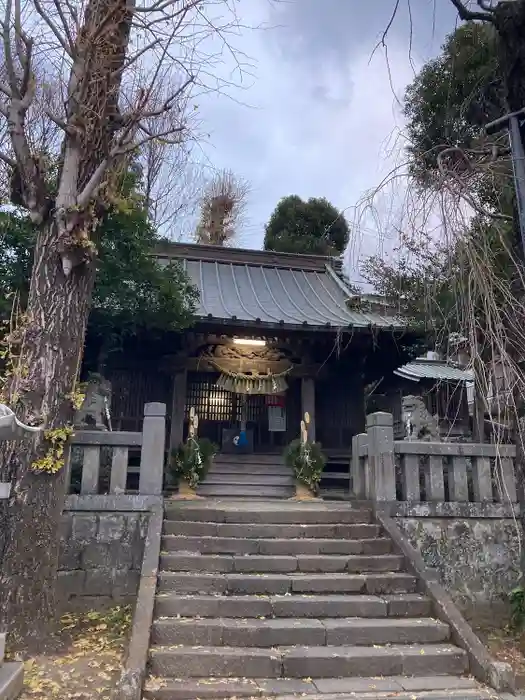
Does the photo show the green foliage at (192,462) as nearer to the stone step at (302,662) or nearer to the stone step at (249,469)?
the stone step at (249,469)

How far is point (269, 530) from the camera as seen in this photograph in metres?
7.07

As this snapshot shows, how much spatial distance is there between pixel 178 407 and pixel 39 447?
657cm

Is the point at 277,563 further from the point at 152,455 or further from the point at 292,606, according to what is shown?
the point at 152,455

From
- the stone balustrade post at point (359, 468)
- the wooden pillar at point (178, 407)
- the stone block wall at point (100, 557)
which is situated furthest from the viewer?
the wooden pillar at point (178, 407)

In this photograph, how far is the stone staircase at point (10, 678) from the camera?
4.03 m

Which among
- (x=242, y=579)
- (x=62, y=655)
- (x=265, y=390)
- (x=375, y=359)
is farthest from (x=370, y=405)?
(x=62, y=655)

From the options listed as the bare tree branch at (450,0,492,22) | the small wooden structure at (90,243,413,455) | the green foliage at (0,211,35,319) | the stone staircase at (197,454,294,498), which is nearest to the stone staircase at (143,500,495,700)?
the stone staircase at (197,454,294,498)

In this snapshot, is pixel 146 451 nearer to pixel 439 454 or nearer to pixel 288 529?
pixel 288 529

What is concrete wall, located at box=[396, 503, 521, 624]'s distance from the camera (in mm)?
7082

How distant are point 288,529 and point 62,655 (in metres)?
3.04

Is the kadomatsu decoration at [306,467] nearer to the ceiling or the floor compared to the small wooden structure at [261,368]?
nearer to the floor

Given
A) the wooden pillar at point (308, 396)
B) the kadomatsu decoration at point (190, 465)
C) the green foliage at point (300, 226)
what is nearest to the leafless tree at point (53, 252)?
the kadomatsu decoration at point (190, 465)

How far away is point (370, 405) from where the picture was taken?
1590cm

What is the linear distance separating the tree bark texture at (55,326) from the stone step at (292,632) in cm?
125
